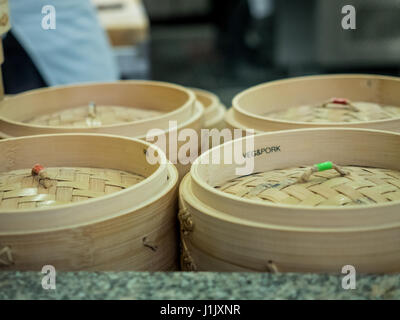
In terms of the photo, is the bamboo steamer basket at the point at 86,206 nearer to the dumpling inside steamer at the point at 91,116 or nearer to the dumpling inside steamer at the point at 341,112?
the dumpling inside steamer at the point at 91,116

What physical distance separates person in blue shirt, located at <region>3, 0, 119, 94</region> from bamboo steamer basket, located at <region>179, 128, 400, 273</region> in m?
2.14

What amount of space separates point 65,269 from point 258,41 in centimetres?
641

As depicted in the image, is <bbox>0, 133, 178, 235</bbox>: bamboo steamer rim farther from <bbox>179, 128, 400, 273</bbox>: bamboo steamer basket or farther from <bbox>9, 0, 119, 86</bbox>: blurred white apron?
<bbox>9, 0, 119, 86</bbox>: blurred white apron

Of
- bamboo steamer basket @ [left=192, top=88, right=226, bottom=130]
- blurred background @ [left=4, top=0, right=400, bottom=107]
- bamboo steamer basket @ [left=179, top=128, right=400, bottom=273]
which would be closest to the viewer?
bamboo steamer basket @ [left=179, top=128, right=400, bottom=273]

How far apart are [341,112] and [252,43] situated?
5650 mm

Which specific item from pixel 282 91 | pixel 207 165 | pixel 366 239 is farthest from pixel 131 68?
pixel 366 239

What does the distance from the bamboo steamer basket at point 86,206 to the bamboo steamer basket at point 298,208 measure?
82 millimetres

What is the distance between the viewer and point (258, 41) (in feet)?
24.1

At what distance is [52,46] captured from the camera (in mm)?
3531

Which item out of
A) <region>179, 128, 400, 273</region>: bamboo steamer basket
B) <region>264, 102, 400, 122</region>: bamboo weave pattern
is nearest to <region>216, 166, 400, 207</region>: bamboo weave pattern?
<region>179, 128, 400, 273</region>: bamboo steamer basket

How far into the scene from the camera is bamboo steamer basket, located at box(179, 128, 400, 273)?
123cm

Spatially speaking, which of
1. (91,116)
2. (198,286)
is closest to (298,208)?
(198,286)

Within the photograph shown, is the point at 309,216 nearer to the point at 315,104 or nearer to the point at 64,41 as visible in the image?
the point at 315,104
